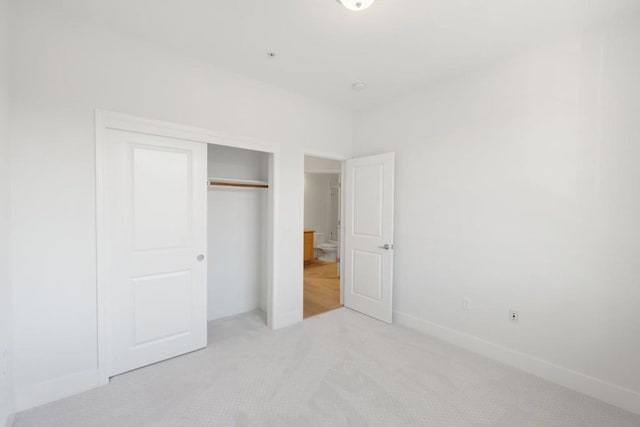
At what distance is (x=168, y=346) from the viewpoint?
248cm

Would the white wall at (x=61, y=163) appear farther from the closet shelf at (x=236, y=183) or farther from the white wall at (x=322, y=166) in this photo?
the white wall at (x=322, y=166)

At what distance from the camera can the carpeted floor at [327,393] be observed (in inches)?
71.1

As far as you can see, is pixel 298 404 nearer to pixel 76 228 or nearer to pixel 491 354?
pixel 491 354

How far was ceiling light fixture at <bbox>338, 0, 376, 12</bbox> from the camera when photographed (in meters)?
1.72

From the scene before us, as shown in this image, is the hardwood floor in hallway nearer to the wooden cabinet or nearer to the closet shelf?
the wooden cabinet

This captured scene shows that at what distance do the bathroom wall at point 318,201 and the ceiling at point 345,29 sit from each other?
5.59m

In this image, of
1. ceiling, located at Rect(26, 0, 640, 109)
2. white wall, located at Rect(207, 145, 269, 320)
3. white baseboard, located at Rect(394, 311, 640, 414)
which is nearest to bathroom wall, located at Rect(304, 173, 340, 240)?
white wall, located at Rect(207, 145, 269, 320)

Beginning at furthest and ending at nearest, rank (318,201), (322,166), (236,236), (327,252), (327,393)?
1. (318,201)
2. (327,252)
3. (322,166)
4. (236,236)
5. (327,393)

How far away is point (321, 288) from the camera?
185 inches

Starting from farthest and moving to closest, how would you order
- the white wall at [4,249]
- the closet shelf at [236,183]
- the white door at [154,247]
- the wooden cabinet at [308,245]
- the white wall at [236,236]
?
the wooden cabinet at [308,245]
the white wall at [236,236]
the closet shelf at [236,183]
the white door at [154,247]
the white wall at [4,249]

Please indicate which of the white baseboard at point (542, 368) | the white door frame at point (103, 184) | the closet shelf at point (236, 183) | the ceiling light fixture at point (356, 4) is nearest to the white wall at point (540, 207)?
the white baseboard at point (542, 368)

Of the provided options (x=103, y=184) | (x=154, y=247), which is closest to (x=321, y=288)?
(x=154, y=247)

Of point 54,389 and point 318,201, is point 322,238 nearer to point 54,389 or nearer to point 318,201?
point 318,201

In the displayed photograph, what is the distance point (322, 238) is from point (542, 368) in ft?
20.6
